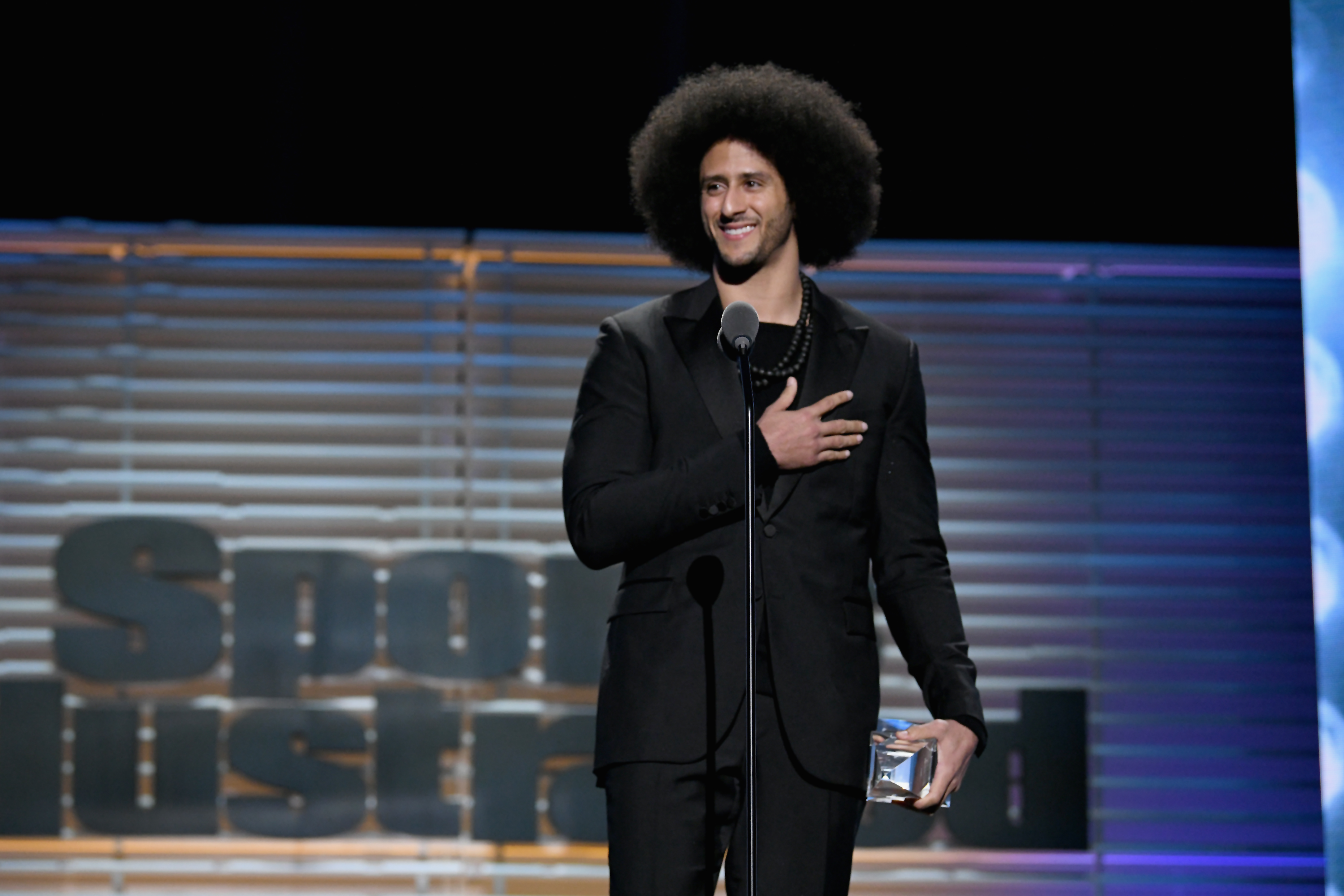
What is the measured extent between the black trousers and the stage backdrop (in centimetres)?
143

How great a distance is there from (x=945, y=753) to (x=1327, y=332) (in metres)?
1.53

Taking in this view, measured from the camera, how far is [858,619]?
2123 mm

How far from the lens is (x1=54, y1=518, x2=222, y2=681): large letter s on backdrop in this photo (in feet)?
→ 14.9

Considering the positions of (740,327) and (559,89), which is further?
(559,89)

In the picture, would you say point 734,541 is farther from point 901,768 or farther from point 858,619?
point 901,768

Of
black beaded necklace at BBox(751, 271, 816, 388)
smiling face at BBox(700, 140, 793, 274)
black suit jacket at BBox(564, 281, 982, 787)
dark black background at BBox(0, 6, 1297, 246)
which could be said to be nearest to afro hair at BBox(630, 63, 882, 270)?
smiling face at BBox(700, 140, 793, 274)

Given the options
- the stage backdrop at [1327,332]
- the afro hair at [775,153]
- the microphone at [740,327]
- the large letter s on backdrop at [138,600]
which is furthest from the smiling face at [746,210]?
the large letter s on backdrop at [138,600]

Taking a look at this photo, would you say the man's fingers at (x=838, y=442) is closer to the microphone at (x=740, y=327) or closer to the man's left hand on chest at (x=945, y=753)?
the microphone at (x=740, y=327)

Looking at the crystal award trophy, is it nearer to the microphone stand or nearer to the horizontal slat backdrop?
the microphone stand

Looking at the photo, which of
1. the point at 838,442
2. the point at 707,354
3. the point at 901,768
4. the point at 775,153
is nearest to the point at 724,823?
the point at 901,768

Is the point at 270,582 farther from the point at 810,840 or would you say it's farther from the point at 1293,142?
the point at 1293,142

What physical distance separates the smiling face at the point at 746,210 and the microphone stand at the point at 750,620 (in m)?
0.47

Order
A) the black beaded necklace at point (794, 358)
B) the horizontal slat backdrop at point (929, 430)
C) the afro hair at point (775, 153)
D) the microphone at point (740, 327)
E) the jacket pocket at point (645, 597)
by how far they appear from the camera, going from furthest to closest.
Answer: the horizontal slat backdrop at point (929, 430) → the afro hair at point (775, 153) → the black beaded necklace at point (794, 358) → the jacket pocket at point (645, 597) → the microphone at point (740, 327)

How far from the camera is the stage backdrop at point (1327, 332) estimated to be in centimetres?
285
